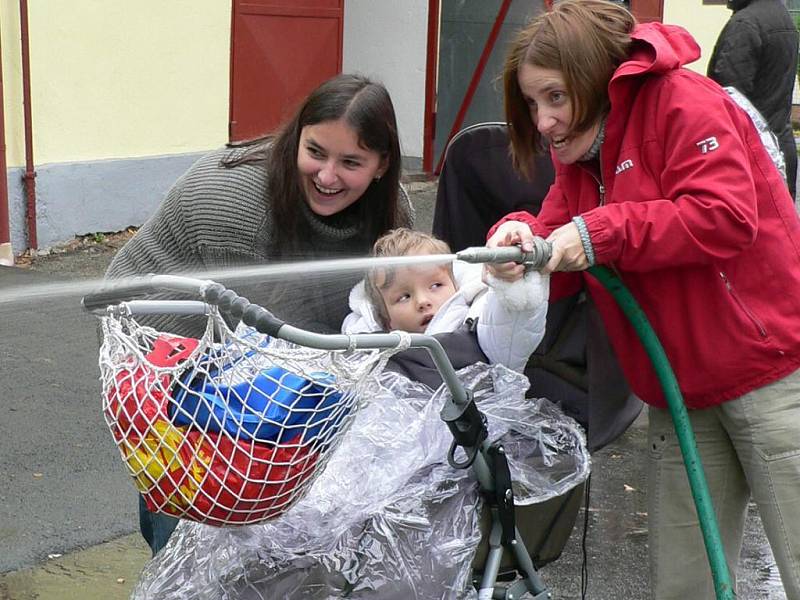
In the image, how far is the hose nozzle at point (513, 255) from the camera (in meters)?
2.54

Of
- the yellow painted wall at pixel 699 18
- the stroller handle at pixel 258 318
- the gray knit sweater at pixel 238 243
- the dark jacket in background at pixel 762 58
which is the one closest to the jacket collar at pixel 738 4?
the dark jacket in background at pixel 762 58

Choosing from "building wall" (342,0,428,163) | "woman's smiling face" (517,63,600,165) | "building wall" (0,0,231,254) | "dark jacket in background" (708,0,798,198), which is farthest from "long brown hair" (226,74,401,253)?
"building wall" (342,0,428,163)

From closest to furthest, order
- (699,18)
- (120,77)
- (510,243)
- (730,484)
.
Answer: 1. (510,243)
2. (730,484)
3. (120,77)
4. (699,18)

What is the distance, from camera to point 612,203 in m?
2.86

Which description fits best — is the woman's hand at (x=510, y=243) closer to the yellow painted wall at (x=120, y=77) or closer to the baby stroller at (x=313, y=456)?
the baby stroller at (x=313, y=456)

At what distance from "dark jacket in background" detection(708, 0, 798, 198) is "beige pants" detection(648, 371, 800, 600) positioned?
432cm

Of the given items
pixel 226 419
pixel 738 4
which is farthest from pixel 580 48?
pixel 738 4

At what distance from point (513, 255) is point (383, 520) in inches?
24.3

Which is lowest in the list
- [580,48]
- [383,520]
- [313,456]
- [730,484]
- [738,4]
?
[730,484]

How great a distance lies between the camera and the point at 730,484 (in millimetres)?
3188

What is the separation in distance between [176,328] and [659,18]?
11829 millimetres

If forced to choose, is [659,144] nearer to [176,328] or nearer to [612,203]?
[612,203]

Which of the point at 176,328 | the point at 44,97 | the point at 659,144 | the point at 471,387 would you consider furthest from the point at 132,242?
the point at 44,97

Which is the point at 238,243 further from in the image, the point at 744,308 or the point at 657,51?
the point at 744,308
